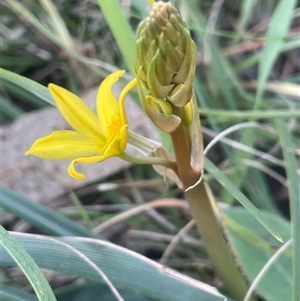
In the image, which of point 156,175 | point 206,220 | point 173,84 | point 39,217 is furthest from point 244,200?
point 156,175

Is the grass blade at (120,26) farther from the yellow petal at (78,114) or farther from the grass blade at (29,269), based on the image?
the grass blade at (29,269)

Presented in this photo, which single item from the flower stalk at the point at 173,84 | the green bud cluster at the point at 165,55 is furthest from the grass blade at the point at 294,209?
the green bud cluster at the point at 165,55

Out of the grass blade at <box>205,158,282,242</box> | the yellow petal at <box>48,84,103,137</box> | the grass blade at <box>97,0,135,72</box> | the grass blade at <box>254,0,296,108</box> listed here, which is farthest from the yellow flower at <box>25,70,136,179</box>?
the grass blade at <box>254,0,296,108</box>

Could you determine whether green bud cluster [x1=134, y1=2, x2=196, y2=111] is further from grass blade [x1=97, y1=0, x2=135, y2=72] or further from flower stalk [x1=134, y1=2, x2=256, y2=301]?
grass blade [x1=97, y1=0, x2=135, y2=72]

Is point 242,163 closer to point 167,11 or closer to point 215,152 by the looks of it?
point 215,152

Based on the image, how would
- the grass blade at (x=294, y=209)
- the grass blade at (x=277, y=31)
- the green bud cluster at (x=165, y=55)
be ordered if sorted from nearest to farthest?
the green bud cluster at (x=165, y=55) < the grass blade at (x=294, y=209) < the grass blade at (x=277, y=31)
